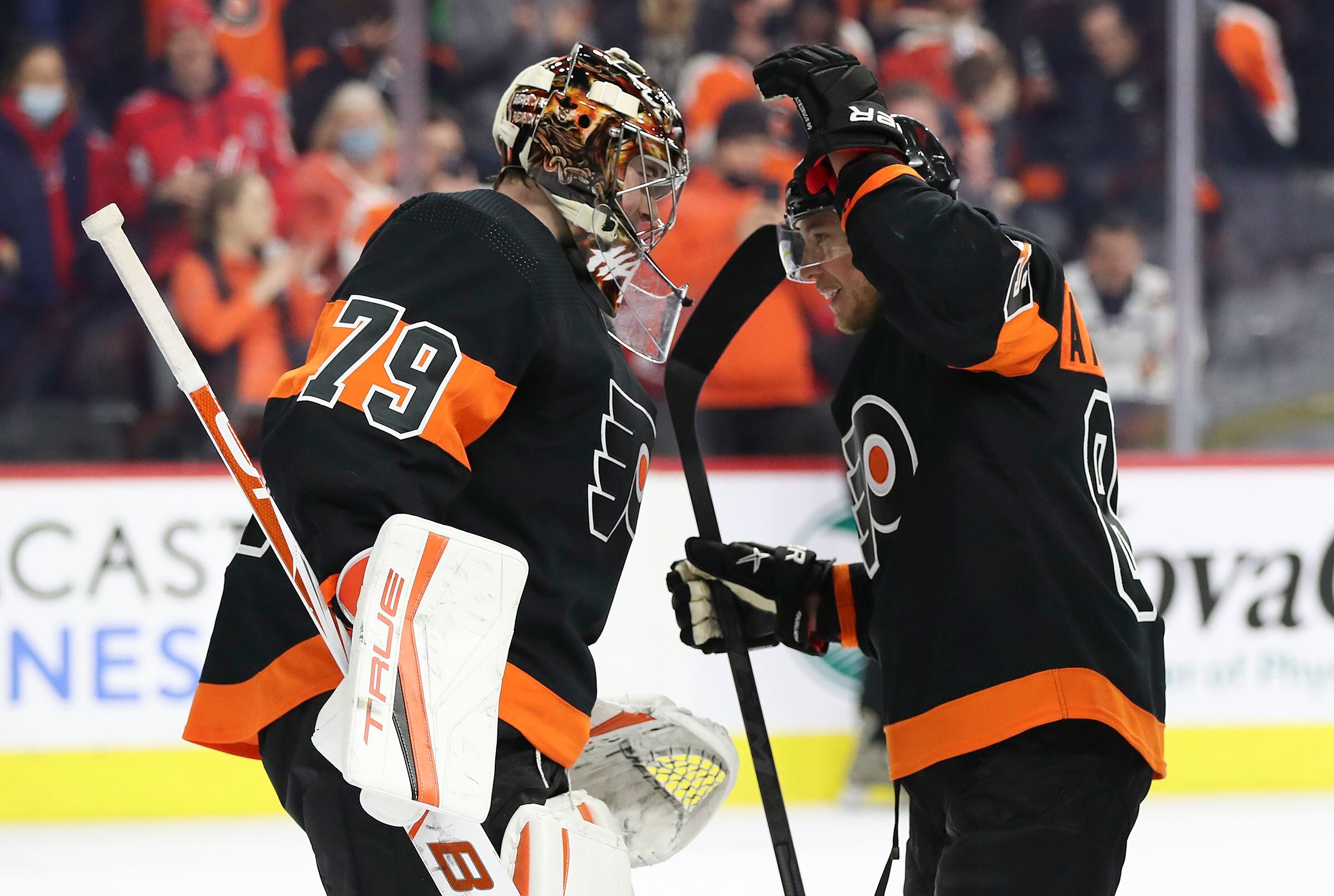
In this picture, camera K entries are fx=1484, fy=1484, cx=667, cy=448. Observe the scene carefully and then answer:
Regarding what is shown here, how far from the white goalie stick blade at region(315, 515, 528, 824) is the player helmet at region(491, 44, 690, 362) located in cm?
47

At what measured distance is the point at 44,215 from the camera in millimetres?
4098

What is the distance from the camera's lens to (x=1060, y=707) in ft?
5.08

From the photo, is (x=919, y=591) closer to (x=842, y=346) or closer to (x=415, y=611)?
(x=415, y=611)

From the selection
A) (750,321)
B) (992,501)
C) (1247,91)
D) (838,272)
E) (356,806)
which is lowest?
(356,806)

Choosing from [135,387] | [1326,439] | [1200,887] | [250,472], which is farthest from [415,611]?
[1326,439]

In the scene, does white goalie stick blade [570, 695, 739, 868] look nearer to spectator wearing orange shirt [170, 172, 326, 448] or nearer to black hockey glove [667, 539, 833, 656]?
black hockey glove [667, 539, 833, 656]

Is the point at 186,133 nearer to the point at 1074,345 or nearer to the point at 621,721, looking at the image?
the point at 621,721

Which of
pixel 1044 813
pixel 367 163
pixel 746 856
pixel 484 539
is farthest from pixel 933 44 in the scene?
pixel 484 539

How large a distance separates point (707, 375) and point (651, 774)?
2.00ft

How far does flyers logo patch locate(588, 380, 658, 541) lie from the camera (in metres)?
1.49

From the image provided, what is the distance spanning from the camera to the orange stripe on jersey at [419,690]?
114 cm

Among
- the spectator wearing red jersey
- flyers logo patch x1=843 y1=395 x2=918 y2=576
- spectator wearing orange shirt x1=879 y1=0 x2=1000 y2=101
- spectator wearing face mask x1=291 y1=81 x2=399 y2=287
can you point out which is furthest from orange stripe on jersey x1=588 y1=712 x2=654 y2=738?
spectator wearing orange shirt x1=879 y1=0 x2=1000 y2=101

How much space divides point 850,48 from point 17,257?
2.39 m

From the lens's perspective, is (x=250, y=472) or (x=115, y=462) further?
(x=115, y=462)
